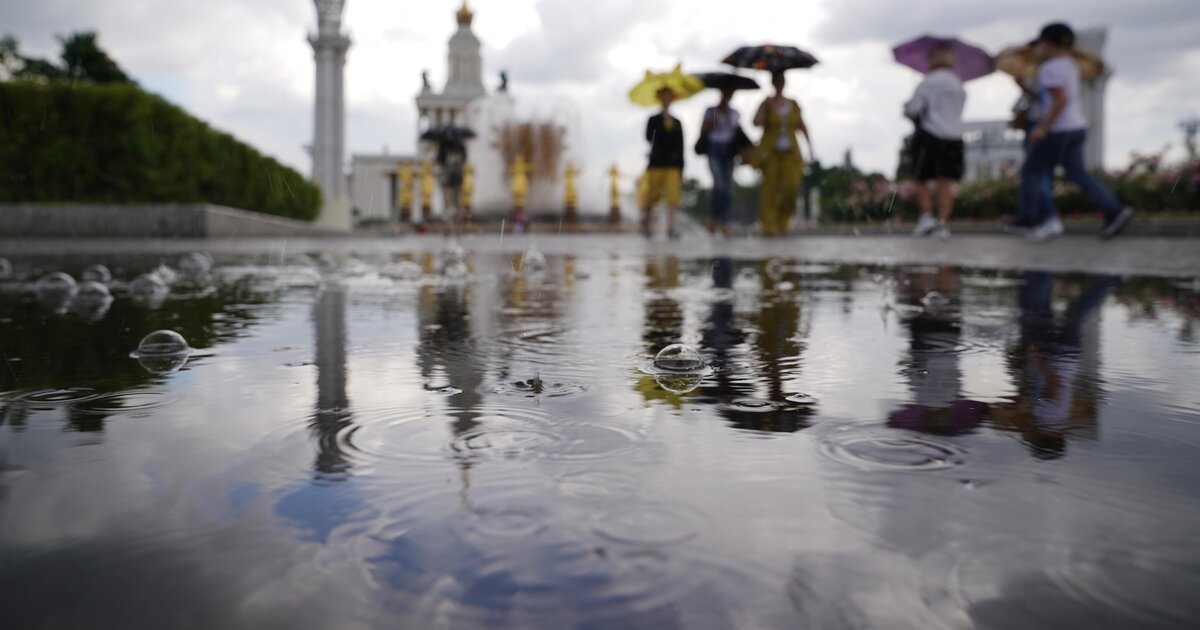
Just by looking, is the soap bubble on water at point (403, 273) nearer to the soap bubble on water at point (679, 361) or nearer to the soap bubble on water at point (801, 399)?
the soap bubble on water at point (679, 361)

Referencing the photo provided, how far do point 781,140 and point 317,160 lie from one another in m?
34.0

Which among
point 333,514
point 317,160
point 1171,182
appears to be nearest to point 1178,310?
point 333,514

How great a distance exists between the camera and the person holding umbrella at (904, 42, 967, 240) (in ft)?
32.8

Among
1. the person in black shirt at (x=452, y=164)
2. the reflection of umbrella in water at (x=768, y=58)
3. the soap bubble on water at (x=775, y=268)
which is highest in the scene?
the reflection of umbrella in water at (x=768, y=58)

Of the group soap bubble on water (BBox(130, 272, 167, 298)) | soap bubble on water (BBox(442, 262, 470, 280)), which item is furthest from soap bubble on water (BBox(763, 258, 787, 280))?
soap bubble on water (BBox(130, 272, 167, 298))

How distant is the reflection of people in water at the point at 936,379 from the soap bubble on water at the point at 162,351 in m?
1.58

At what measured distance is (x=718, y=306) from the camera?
3.87 meters

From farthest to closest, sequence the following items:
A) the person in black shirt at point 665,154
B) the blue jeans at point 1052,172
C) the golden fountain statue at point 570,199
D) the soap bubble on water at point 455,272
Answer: the golden fountain statue at point 570,199 → the person in black shirt at point 665,154 → the blue jeans at point 1052,172 → the soap bubble on water at point 455,272

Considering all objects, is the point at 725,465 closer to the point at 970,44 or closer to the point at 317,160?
the point at 970,44

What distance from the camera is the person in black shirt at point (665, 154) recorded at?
1300 centimetres

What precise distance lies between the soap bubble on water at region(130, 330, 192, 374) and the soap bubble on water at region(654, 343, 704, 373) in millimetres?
1077

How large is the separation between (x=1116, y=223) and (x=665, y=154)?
18.5ft

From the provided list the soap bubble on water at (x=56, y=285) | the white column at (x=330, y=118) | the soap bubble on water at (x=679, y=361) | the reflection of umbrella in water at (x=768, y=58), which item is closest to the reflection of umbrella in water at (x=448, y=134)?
the reflection of umbrella in water at (x=768, y=58)

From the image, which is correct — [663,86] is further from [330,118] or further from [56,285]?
[330,118]
